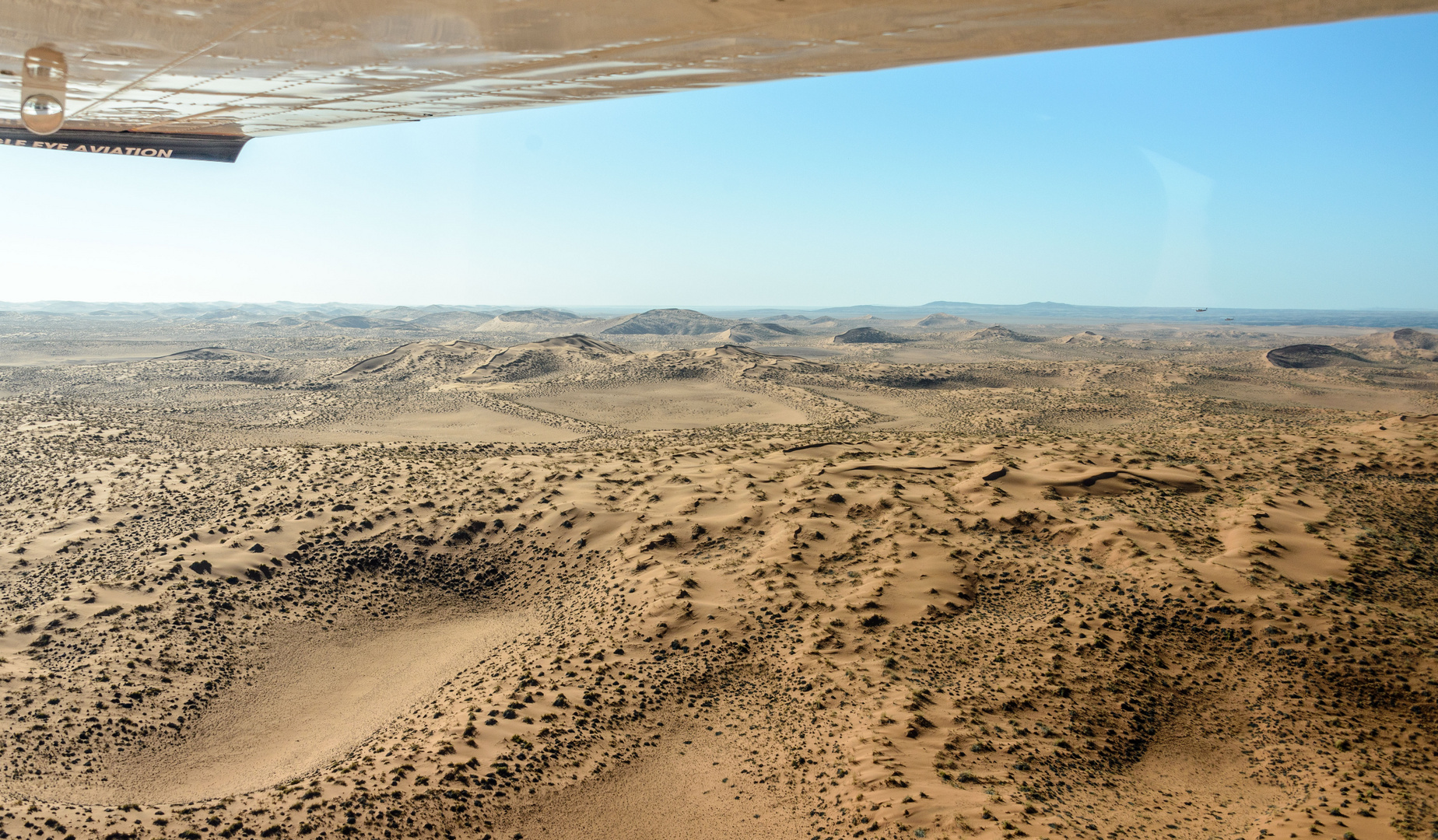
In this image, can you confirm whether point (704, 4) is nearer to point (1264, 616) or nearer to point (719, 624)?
point (719, 624)

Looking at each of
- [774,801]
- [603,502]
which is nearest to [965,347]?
[603,502]

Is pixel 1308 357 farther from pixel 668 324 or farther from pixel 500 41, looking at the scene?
pixel 668 324

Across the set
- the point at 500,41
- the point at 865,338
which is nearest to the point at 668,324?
the point at 865,338

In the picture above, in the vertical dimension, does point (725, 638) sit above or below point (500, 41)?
below

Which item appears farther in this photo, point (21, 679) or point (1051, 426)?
point (1051, 426)

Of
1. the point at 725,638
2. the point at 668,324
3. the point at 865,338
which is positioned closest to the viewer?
the point at 725,638

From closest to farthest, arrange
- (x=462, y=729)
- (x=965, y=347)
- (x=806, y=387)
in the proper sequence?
1. (x=462, y=729)
2. (x=806, y=387)
3. (x=965, y=347)

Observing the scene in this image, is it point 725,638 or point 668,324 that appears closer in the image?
point 725,638
